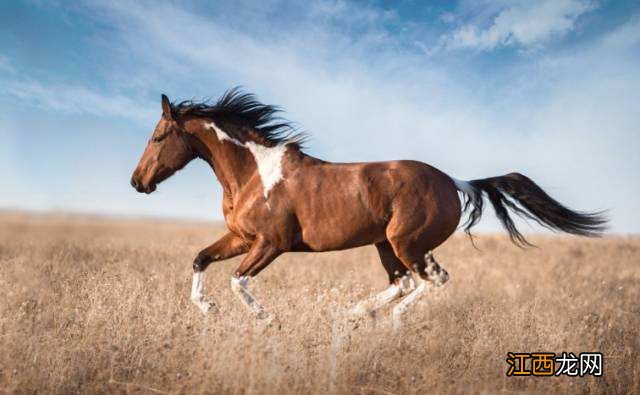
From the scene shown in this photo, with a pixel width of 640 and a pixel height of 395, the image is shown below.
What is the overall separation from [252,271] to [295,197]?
3.08ft

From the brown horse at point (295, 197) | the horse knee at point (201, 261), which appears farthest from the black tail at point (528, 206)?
the horse knee at point (201, 261)

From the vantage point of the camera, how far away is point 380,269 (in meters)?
11.5

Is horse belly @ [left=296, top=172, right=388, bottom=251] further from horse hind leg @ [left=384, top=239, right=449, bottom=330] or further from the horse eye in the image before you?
the horse eye

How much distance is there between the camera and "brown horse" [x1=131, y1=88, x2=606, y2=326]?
5.48 metres

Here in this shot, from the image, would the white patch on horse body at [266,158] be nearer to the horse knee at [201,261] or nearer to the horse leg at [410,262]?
the horse knee at [201,261]

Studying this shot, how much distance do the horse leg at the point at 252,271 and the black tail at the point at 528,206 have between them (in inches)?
110

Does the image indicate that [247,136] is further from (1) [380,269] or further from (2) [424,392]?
(1) [380,269]

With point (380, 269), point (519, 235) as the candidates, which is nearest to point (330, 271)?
Result: point (380, 269)

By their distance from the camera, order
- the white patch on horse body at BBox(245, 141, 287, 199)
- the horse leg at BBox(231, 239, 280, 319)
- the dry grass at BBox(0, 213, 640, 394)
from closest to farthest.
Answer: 1. the dry grass at BBox(0, 213, 640, 394)
2. the horse leg at BBox(231, 239, 280, 319)
3. the white patch on horse body at BBox(245, 141, 287, 199)

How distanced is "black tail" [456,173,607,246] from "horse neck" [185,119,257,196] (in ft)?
9.57

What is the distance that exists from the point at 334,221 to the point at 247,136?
A: 158 centimetres

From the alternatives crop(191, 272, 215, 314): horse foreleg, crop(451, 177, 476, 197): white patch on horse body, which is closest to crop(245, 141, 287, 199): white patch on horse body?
crop(191, 272, 215, 314): horse foreleg

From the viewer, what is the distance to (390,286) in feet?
19.9

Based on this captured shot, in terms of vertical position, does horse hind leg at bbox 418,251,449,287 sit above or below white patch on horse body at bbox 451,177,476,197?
below
